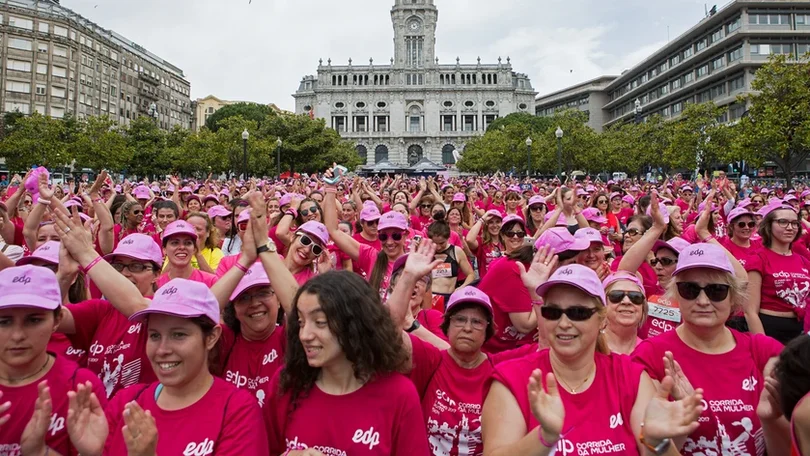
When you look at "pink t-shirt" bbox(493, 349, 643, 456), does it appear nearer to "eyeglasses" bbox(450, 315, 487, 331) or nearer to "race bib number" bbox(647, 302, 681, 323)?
"eyeglasses" bbox(450, 315, 487, 331)

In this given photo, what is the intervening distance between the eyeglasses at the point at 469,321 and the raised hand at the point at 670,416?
108 centimetres

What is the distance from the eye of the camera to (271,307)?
3.52 m

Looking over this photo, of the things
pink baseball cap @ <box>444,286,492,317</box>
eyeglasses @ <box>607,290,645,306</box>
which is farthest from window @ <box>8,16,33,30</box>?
eyeglasses @ <box>607,290,645,306</box>

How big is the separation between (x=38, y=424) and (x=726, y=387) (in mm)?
3383

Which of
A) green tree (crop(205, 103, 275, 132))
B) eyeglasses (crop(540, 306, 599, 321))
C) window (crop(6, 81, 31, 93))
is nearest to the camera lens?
eyeglasses (crop(540, 306, 599, 321))

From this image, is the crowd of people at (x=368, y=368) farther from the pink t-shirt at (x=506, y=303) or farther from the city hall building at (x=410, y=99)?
the city hall building at (x=410, y=99)

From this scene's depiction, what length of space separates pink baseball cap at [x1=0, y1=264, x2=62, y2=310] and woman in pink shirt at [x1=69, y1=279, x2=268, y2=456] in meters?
0.47

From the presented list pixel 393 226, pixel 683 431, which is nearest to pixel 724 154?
pixel 393 226

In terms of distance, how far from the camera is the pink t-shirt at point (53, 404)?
8.67ft

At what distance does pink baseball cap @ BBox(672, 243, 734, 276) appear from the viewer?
3.07m

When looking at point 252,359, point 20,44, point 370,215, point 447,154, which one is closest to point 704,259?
point 252,359

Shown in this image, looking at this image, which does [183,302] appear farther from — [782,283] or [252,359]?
[782,283]

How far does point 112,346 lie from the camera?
11.6 feet

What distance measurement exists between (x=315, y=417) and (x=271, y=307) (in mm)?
1103
